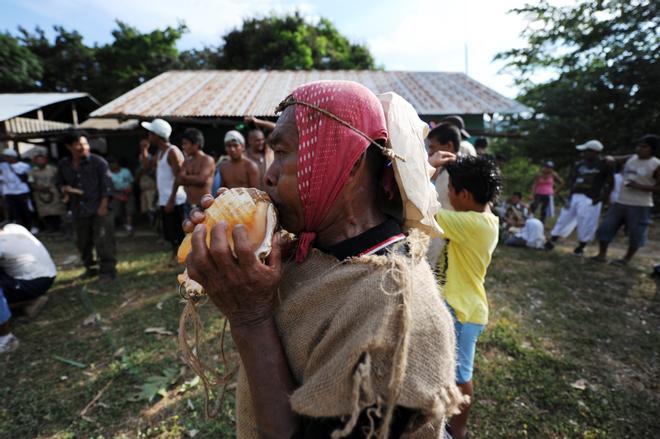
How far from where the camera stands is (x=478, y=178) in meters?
2.32

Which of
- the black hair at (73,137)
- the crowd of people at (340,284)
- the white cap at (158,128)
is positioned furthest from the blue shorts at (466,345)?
the black hair at (73,137)

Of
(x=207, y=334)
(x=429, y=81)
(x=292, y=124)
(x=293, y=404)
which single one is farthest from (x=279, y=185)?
(x=429, y=81)

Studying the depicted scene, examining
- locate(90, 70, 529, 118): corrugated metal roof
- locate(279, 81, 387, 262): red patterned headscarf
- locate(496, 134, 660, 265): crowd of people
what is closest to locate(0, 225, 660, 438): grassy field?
locate(496, 134, 660, 265): crowd of people

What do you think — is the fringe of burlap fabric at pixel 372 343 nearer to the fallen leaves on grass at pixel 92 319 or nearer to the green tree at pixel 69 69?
the fallen leaves on grass at pixel 92 319

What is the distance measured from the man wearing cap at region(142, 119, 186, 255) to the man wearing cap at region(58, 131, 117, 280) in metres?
0.85

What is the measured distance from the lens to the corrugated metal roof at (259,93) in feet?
27.1

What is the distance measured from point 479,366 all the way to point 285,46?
23.0 m

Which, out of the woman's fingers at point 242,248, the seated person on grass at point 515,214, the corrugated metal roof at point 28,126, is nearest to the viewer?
the woman's fingers at point 242,248

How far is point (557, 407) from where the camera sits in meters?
2.96

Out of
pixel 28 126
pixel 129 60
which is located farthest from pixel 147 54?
pixel 28 126

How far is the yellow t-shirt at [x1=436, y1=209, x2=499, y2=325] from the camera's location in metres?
2.32

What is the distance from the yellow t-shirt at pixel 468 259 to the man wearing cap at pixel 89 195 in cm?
531

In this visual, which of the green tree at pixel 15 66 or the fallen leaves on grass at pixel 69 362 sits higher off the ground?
the green tree at pixel 15 66

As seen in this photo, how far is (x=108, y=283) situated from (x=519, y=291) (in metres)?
6.49
